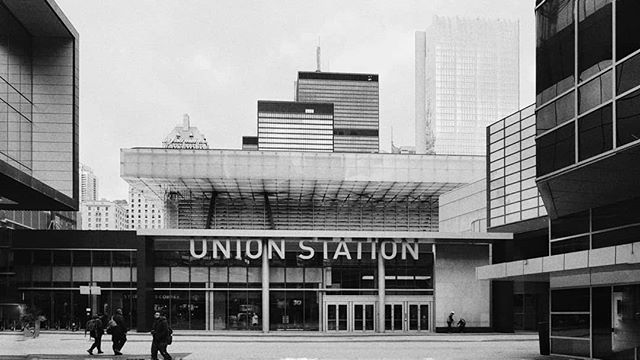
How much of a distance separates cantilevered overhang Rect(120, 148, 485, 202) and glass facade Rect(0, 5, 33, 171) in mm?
21800

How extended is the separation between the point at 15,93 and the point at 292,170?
28.4 meters

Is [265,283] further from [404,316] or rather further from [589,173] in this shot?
[589,173]

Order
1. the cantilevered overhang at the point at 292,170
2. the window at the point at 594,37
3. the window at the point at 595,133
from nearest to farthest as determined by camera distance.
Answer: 1. the window at the point at 595,133
2. the window at the point at 594,37
3. the cantilevered overhang at the point at 292,170

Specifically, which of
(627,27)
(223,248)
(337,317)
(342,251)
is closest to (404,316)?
(337,317)

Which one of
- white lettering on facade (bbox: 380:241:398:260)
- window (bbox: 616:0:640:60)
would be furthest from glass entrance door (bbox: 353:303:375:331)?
window (bbox: 616:0:640:60)

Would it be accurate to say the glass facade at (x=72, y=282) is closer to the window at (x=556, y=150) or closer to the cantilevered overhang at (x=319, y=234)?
the cantilevered overhang at (x=319, y=234)

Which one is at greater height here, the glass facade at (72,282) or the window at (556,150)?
the window at (556,150)

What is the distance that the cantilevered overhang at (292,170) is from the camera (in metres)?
60.3

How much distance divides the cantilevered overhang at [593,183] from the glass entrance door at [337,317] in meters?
20.9

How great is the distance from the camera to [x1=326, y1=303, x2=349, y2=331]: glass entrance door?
46.6 meters

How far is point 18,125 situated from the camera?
36.0 meters

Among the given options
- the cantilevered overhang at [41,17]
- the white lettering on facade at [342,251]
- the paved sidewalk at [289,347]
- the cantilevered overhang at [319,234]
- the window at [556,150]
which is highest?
the cantilevered overhang at [41,17]

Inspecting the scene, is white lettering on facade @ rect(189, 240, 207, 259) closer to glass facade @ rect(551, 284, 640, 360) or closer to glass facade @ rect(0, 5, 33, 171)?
glass facade @ rect(0, 5, 33, 171)

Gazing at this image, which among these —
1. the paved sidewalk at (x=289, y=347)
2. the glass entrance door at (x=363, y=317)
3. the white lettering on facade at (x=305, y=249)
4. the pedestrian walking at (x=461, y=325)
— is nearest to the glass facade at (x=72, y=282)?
the paved sidewalk at (x=289, y=347)
